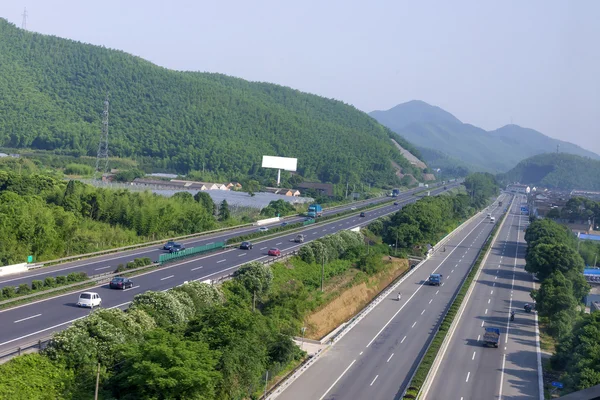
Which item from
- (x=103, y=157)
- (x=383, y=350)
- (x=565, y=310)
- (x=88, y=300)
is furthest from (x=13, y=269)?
(x=103, y=157)

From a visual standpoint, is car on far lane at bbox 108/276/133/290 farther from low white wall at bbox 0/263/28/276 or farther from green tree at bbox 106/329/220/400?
green tree at bbox 106/329/220/400

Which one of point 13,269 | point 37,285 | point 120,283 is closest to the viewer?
point 37,285

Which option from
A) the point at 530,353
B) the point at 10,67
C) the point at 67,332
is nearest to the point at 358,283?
the point at 530,353

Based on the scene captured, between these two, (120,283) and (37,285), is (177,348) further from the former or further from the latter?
(120,283)

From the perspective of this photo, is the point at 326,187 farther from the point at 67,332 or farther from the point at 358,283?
the point at 67,332

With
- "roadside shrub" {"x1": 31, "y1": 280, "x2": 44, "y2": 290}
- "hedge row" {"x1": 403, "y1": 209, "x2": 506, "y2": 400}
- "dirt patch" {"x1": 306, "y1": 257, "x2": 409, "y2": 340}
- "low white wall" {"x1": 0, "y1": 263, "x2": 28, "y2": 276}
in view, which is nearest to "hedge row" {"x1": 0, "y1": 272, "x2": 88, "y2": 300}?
"roadside shrub" {"x1": 31, "y1": 280, "x2": 44, "y2": 290}

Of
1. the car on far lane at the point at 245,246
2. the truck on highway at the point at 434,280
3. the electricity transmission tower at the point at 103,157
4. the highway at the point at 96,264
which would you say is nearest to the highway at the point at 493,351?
the truck on highway at the point at 434,280
